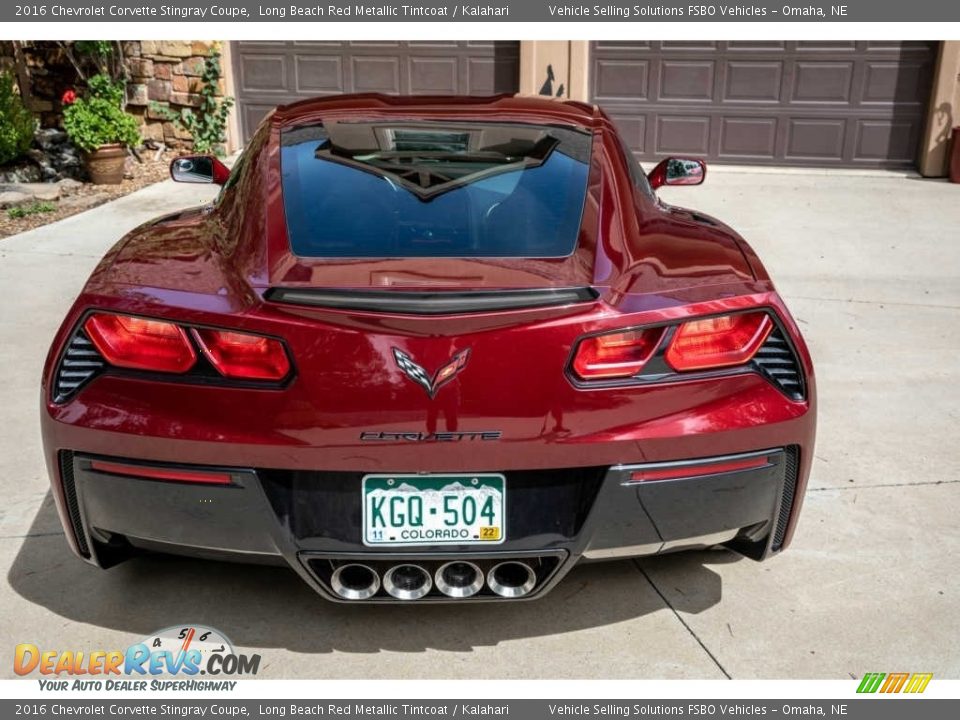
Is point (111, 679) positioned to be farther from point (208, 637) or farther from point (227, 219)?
point (227, 219)

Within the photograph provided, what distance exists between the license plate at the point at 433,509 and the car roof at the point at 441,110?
1.51 meters

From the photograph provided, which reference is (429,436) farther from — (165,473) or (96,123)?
(96,123)

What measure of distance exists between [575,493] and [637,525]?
0.60ft

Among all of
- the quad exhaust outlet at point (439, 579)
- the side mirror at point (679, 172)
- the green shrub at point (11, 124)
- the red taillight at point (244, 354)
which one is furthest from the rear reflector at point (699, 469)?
the green shrub at point (11, 124)

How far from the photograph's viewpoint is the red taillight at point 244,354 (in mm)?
2332

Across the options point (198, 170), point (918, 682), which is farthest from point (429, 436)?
point (198, 170)

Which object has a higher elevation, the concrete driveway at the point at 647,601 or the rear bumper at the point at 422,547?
the rear bumper at the point at 422,547

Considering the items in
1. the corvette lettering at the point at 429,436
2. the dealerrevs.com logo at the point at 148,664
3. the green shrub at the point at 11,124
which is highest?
the corvette lettering at the point at 429,436

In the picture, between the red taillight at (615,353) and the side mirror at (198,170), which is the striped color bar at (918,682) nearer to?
the red taillight at (615,353)

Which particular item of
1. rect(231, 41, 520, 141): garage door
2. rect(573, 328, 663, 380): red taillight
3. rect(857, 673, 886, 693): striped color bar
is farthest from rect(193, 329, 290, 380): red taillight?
rect(231, 41, 520, 141): garage door

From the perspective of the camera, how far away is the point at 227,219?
3.02m

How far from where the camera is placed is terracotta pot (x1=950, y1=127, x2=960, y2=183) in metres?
10.4

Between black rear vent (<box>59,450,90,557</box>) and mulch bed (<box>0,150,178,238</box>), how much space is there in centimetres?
629

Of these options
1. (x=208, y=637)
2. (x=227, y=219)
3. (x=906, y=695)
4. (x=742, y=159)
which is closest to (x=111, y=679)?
(x=208, y=637)
